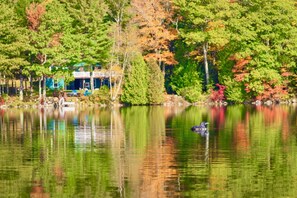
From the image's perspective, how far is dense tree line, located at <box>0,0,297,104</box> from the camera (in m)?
84.9

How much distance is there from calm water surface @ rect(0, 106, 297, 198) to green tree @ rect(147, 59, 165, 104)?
2168 cm

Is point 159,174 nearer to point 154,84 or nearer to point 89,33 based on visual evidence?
point 154,84

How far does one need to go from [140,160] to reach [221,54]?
178 ft

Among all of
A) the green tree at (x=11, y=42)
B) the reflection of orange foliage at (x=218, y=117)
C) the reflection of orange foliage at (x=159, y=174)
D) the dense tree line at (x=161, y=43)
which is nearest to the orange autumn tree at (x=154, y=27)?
the dense tree line at (x=161, y=43)

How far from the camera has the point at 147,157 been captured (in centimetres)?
3912

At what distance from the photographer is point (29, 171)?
35094 mm

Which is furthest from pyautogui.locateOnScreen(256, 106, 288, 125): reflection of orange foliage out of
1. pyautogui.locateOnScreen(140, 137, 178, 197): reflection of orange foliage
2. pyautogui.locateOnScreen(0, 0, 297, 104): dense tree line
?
pyautogui.locateOnScreen(140, 137, 178, 197): reflection of orange foliage

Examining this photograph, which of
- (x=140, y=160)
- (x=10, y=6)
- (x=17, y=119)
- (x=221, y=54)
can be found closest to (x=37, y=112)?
(x=17, y=119)

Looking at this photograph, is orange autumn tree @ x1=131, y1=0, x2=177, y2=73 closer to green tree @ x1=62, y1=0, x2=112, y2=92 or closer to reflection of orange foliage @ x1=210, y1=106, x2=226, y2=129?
green tree @ x1=62, y1=0, x2=112, y2=92

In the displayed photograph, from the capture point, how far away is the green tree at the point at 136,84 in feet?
281

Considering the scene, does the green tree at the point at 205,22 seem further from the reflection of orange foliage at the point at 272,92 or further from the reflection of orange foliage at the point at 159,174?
the reflection of orange foliage at the point at 159,174

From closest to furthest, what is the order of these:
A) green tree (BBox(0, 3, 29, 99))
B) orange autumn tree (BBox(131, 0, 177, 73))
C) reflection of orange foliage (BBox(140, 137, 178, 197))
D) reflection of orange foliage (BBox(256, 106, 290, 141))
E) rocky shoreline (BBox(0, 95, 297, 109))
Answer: reflection of orange foliage (BBox(140, 137, 178, 197)) < reflection of orange foliage (BBox(256, 106, 290, 141)) < green tree (BBox(0, 3, 29, 99)) < rocky shoreline (BBox(0, 95, 297, 109)) < orange autumn tree (BBox(131, 0, 177, 73))

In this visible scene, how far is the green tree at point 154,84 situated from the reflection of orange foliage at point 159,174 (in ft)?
143

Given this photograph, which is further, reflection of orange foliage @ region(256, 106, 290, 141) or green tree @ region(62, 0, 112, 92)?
green tree @ region(62, 0, 112, 92)
